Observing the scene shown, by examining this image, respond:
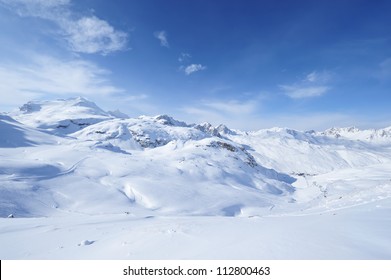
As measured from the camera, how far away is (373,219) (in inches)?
357

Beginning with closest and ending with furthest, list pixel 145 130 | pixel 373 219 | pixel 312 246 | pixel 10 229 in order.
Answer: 1. pixel 312 246
2. pixel 373 219
3. pixel 10 229
4. pixel 145 130

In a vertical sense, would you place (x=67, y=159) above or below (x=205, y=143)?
below

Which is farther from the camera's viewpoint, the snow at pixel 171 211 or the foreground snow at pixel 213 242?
the snow at pixel 171 211

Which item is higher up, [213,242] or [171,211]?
[213,242]

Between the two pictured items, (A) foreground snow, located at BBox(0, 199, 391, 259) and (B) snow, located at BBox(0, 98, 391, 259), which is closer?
(A) foreground snow, located at BBox(0, 199, 391, 259)

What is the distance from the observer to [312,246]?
6.34 meters

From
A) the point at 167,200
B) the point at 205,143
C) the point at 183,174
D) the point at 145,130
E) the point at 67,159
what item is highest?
the point at 145,130

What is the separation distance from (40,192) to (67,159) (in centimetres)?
2071

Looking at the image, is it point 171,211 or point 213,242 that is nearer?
point 213,242
